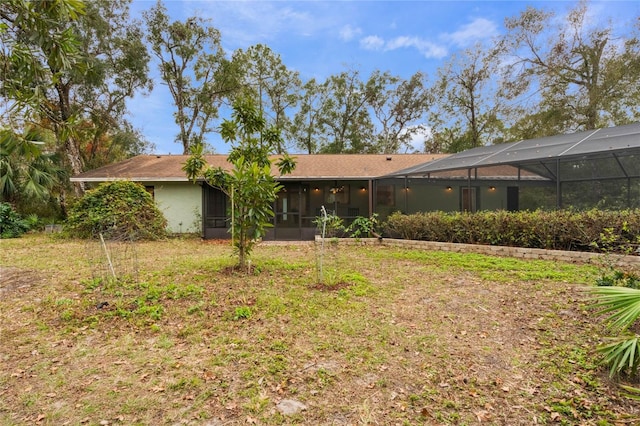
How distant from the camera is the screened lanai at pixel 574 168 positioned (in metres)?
8.05

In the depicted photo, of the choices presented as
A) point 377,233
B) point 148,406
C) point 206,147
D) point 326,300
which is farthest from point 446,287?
point 206,147

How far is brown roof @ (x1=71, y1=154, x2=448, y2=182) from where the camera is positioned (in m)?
13.0

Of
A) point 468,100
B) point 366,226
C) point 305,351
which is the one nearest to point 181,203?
point 366,226

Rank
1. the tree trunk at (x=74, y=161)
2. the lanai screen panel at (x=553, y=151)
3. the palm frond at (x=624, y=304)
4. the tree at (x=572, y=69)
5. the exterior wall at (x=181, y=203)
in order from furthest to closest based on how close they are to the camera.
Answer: the tree at (x=572, y=69) < the tree trunk at (x=74, y=161) < the exterior wall at (x=181, y=203) < the lanai screen panel at (x=553, y=151) < the palm frond at (x=624, y=304)

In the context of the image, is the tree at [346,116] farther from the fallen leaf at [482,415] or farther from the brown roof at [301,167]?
the fallen leaf at [482,415]

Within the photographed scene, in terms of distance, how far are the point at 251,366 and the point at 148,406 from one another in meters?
0.88

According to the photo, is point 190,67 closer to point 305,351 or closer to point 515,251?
point 515,251

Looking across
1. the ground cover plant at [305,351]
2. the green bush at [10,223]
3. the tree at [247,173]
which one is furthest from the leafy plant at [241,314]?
the green bush at [10,223]

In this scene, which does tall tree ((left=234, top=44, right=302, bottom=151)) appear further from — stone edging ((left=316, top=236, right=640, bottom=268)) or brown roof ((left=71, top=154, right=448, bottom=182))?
stone edging ((left=316, top=236, right=640, bottom=268))

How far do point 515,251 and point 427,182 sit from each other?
15.2 ft

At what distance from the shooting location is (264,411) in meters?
2.46

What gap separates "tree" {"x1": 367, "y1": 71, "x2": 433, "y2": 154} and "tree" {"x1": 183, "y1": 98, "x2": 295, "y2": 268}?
2246 centimetres

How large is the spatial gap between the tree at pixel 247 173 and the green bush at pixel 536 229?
17.9 ft

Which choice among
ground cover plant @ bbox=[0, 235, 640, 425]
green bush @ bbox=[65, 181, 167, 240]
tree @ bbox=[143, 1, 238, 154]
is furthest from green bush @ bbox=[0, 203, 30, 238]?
tree @ bbox=[143, 1, 238, 154]
